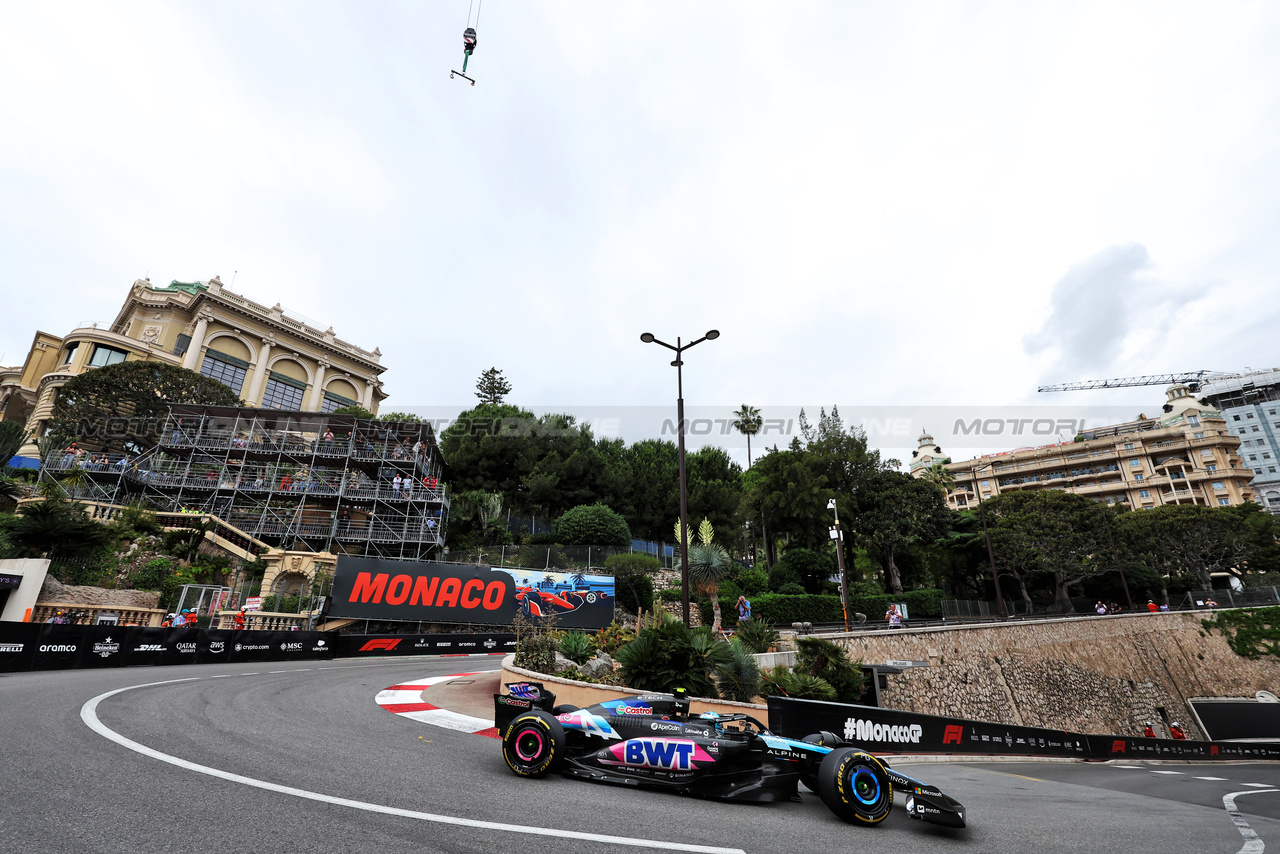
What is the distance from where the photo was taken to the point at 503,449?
147 feet

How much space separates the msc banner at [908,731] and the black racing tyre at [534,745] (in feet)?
13.5

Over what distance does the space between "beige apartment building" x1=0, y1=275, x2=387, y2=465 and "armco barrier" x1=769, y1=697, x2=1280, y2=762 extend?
54.9 m

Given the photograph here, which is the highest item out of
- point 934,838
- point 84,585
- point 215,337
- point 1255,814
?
point 215,337

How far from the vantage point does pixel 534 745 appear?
18.6 feet

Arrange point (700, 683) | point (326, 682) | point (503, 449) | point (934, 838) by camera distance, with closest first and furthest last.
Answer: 1. point (934, 838)
2. point (700, 683)
3. point (326, 682)
4. point (503, 449)

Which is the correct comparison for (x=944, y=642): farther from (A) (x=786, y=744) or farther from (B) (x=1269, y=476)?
(B) (x=1269, y=476)

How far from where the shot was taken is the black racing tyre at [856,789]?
4984 mm

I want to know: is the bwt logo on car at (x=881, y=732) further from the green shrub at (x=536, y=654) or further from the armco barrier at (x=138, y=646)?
the armco barrier at (x=138, y=646)

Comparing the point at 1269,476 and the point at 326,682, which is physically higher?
the point at 1269,476

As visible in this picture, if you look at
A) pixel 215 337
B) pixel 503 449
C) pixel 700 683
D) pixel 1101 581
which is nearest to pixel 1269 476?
pixel 1101 581

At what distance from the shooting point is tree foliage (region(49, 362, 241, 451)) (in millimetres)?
37844

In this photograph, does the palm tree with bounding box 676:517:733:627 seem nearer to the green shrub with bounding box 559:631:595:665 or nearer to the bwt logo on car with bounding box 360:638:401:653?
the bwt logo on car with bounding box 360:638:401:653

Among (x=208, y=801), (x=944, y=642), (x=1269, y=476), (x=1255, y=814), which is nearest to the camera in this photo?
(x=208, y=801)

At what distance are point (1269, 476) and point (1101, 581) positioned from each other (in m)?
80.3
